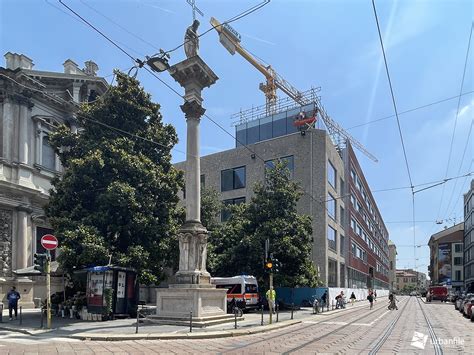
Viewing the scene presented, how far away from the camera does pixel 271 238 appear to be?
33531 millimetres

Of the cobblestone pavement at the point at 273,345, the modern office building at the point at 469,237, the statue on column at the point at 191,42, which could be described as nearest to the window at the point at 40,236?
the cobblestone pavement at the point at 273,345

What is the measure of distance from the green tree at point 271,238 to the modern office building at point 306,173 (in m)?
3.83

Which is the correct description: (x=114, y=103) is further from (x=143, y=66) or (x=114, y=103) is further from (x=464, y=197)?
(x=464, y=197)

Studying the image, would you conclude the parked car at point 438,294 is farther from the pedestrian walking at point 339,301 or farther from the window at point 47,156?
the window at point 47,156

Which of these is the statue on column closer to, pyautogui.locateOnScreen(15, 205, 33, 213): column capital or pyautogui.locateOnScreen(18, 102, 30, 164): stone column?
pyautogui.locateOnScreen(18, 102, 30, 164): stone column

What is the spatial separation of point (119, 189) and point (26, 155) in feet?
44.0

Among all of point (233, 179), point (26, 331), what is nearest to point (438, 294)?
point (233, 179)

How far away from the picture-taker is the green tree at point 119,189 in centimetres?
2366

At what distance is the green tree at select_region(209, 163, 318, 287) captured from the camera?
33281 mm

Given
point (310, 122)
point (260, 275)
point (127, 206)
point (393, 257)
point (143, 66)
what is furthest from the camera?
point (393, 257)

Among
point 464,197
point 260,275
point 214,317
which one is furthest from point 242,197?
point 464,197

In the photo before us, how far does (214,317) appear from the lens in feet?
66.2

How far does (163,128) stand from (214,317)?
12629 mm

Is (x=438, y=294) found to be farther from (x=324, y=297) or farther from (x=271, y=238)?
(x=271, y=238)
